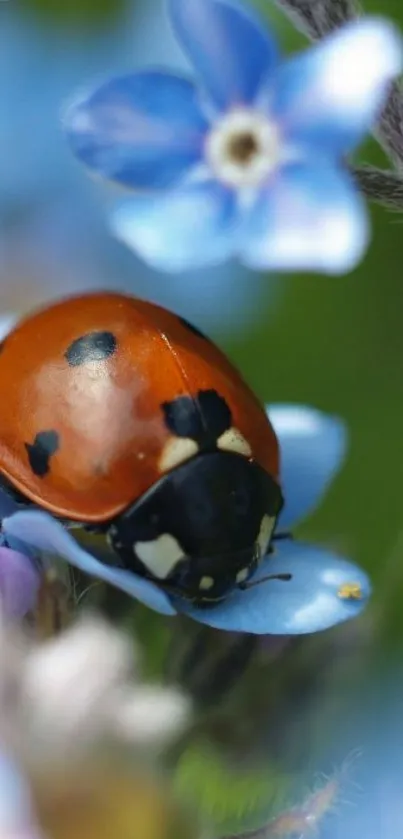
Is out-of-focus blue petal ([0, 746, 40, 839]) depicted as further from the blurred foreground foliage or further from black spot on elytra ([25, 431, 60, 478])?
the blurred foreground foliage

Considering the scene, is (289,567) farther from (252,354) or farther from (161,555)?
(252,354)

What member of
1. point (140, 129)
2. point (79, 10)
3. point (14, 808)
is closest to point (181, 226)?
point (140, 129)

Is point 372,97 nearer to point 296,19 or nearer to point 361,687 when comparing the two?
point 296,19

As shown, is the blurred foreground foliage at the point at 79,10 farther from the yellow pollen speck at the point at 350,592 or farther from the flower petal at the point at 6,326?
the yellow pollen speck at the point at 350,592

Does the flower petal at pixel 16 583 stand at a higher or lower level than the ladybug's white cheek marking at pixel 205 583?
higher

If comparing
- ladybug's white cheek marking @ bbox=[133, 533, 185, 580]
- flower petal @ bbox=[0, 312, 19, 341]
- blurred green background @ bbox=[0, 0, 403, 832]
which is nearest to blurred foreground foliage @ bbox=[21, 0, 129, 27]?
blurred green background @ bbox=[0, 0, 403, 832]

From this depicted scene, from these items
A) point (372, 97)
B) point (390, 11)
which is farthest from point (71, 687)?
point (390, 11)

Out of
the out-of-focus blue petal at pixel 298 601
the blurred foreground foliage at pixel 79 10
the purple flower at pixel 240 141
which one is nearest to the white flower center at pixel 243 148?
the purple flower at pixel 240 141
